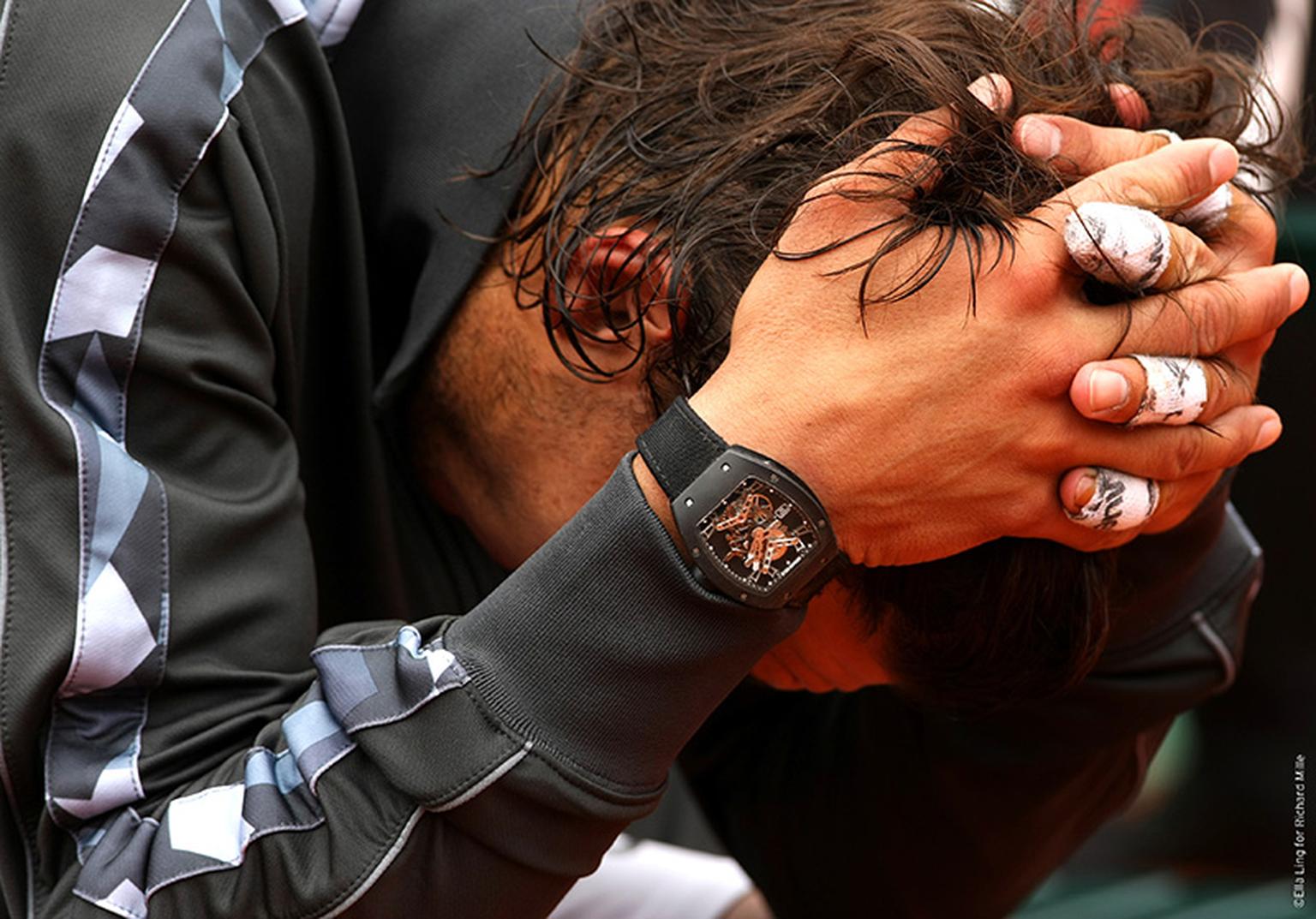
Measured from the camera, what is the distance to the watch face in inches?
33.4

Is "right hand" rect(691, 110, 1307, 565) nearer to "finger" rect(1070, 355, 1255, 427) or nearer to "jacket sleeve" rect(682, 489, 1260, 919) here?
"finger" rect(1070, 355, 1255, 427)

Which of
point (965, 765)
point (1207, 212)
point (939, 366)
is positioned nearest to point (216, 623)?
point (939, 366)

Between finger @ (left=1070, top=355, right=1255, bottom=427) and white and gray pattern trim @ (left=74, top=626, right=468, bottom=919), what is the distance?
0.41 m

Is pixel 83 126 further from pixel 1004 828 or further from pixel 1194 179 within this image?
pixel 1004 828

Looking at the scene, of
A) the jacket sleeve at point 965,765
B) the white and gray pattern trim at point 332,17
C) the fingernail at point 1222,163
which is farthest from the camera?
the jacket sleeve at point 965,765

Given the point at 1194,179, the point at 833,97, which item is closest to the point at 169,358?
the point at 833,97

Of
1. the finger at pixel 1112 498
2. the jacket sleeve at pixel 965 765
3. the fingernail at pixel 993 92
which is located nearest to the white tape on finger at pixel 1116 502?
the finger at pixel 1112 498

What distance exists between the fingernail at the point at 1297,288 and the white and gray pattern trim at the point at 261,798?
597 millimetres

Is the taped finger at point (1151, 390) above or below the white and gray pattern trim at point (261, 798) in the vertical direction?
below

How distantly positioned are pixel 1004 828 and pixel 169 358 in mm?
963

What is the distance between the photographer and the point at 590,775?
0.88m

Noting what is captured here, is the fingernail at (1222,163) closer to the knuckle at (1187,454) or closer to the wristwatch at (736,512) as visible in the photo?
the knuckle at (1187,454)

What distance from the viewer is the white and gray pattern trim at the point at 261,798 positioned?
0.90 m

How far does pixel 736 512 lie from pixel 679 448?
52 mm
